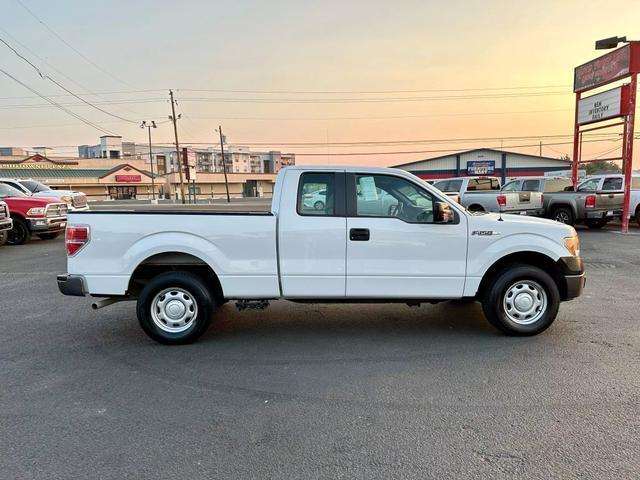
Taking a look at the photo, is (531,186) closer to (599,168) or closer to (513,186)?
(513,186)

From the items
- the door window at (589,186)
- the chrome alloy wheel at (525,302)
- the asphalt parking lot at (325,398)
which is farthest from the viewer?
the door window at (589,186)

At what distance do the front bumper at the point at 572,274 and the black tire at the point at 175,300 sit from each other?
3.92 metres

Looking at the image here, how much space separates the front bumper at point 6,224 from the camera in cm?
1252

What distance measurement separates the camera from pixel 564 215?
15758 mm

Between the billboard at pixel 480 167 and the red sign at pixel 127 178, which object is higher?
the red sign at pixel 127 178

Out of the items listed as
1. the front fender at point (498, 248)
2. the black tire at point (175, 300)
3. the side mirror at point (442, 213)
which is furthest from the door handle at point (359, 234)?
the black tire at point (175, 300)

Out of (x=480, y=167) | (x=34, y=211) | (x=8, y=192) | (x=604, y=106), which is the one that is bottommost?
(x=34, y=211)

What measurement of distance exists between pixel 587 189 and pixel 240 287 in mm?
16314

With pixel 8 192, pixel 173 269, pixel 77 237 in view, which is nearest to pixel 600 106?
→ pixel 173 269

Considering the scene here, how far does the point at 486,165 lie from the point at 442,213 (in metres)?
50.3

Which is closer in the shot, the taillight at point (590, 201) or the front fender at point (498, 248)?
the front fender at point (498, 248)

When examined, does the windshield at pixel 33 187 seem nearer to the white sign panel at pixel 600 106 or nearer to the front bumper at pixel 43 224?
the front bumper at pixel 43 224

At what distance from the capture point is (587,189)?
16.7 metres

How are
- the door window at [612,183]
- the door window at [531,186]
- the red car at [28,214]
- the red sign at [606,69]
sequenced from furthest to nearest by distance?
the door window at [531,186], the door window at [612,183], the red sign at [606,69], the red car at [28,214]
